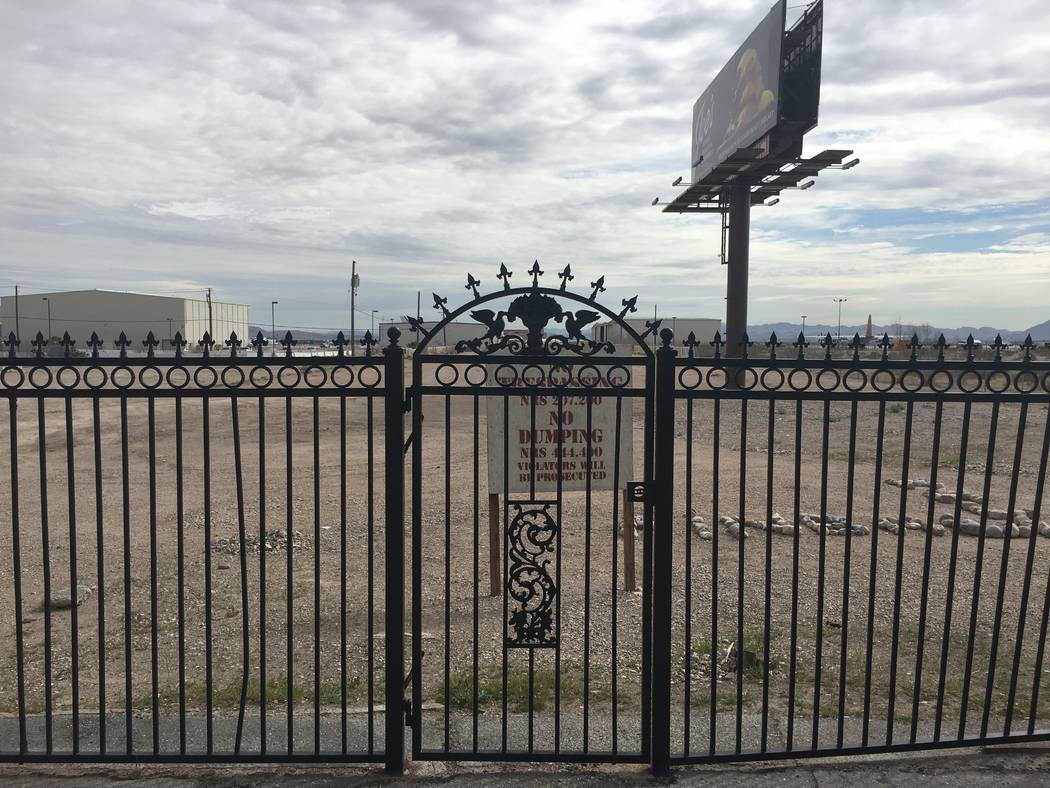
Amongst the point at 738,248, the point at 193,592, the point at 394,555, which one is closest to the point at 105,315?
the point at 738,248

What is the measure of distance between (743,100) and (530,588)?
23.9m

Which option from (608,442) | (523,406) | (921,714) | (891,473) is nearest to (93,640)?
(523,406)

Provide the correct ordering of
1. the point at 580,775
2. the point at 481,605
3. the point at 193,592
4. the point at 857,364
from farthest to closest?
the point at 193,592, the point at 481,605, the point at 580,775, the point at 857,364

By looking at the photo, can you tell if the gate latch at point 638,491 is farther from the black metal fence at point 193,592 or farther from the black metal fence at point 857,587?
the black metal fence at point 193,592

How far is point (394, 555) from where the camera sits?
4078 mm

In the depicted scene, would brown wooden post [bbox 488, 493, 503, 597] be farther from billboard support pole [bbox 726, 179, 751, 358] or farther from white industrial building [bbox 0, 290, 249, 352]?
white industrial building [bbox 0, 290, 249, 352]

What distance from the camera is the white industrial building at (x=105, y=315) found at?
70625 mm

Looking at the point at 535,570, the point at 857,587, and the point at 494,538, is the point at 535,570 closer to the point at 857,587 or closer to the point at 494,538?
the point at 494,538

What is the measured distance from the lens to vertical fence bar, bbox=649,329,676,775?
4004 mm

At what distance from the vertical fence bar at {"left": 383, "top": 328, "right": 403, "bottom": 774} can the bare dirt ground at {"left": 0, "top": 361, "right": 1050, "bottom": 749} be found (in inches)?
4.8

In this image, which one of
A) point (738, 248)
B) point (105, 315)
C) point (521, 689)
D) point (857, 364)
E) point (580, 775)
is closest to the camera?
point (857, 364)

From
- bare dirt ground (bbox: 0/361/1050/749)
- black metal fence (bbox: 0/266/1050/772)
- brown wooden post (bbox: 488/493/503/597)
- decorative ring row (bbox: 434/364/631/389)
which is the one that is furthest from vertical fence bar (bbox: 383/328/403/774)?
brown wooden post (bbox: 488/493/503/597)

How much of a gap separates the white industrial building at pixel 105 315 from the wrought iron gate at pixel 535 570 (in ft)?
220

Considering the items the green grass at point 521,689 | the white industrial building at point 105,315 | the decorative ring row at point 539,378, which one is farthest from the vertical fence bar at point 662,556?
the white industrial building at point 105,315
